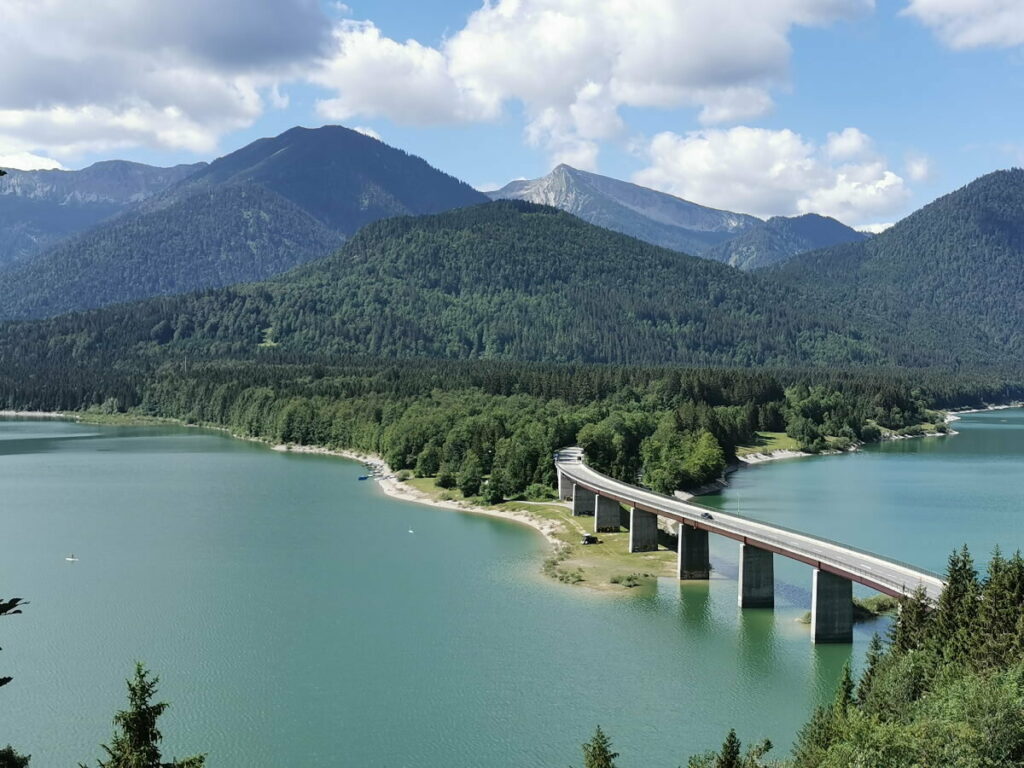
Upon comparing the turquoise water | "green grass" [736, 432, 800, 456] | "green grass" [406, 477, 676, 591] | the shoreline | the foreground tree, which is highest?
"green grass" [736, 432, 800, 456]

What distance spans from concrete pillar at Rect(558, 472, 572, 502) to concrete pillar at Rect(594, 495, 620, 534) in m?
15.6

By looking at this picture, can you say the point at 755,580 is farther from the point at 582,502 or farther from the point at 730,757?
the point at 730,757

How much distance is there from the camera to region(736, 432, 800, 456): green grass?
6511 inches

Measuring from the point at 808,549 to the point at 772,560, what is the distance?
5793 millimetres

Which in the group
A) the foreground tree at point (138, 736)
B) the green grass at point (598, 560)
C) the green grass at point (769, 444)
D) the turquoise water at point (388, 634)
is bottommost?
the turquoise water at point (388, 634)

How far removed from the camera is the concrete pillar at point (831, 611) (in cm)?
6150

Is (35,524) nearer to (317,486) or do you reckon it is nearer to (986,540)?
(317,486)

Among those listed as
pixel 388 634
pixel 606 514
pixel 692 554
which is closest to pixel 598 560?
pixel 692 554

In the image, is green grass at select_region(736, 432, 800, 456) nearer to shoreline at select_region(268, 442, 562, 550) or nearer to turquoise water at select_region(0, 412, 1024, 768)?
turquoise water at select_region(0, 412, 1024, 768)

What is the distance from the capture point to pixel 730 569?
82375 mm

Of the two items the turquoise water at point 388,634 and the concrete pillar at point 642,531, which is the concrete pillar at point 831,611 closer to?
the turquoise water at point 388,634

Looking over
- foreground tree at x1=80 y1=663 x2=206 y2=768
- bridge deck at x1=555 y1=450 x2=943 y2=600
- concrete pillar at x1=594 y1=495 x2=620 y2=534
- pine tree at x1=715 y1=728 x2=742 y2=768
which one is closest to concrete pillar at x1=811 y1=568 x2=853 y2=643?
bridge deck at x1=555 y1=450 x2=943 y2=600

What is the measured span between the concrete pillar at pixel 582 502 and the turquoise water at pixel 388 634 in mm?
6924

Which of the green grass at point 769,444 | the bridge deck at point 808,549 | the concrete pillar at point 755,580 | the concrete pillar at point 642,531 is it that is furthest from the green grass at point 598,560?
the green grass at point 769,444
